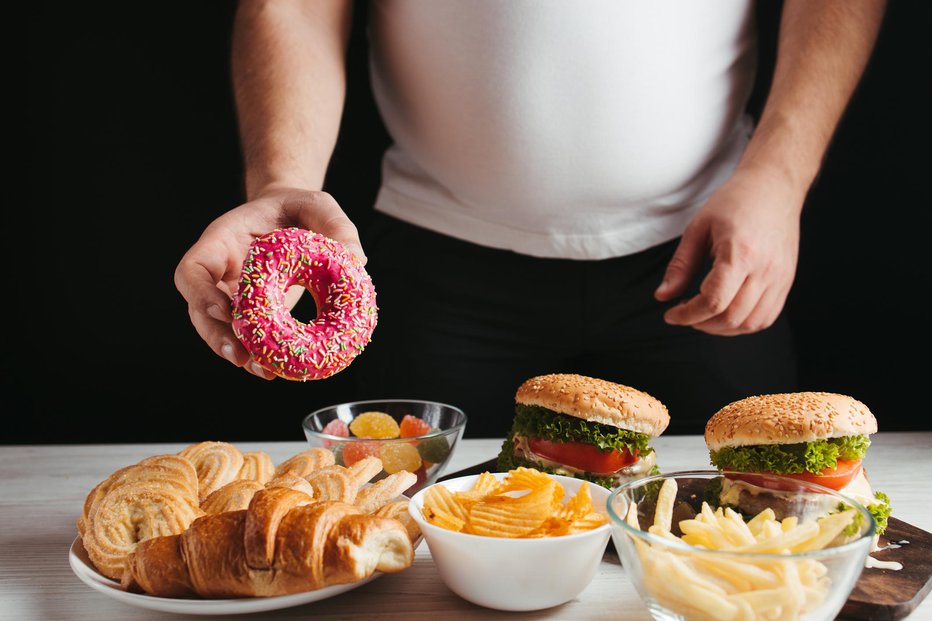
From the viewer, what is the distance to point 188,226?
350cm

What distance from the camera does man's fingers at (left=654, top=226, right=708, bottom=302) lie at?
6.84 ft

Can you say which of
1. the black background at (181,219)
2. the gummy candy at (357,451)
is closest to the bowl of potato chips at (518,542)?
the gummy candy at (357,451)

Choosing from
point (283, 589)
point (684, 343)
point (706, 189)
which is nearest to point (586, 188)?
point (706, 189)

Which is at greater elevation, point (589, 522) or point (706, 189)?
point (706, 189)

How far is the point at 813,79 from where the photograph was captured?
2439mm

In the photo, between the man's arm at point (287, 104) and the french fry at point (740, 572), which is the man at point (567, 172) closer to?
the man's arm at point (287, 104)

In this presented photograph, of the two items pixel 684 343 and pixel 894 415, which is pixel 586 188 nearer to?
pixel 684 343

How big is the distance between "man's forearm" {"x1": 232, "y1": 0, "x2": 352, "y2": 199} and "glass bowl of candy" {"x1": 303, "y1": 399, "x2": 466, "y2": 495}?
2.05 feet

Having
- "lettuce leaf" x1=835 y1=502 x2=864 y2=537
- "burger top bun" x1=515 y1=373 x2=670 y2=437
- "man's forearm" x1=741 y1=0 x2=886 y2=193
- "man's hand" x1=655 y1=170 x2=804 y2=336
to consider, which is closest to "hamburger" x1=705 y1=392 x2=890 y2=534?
"burger top bun" x1=515 y1=373 x2=670 y2=437

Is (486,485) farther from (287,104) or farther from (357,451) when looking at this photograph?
(287,104)

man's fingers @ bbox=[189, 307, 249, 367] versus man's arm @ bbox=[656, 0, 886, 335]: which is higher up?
man's arm @ bbox=[656, 0, 886, 335]

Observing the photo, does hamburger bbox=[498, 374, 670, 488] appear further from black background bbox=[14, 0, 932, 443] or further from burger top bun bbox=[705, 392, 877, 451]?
black background bbox=[14, 0, 932, 443]

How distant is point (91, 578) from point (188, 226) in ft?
7.96

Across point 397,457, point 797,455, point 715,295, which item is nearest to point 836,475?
point 797,455
